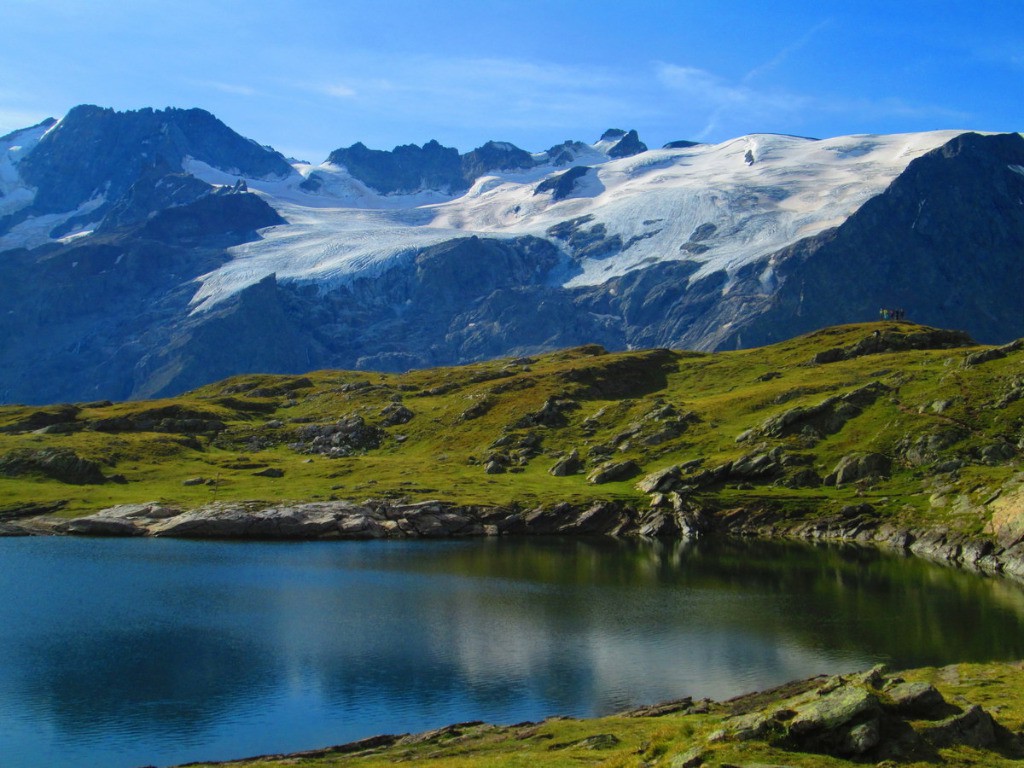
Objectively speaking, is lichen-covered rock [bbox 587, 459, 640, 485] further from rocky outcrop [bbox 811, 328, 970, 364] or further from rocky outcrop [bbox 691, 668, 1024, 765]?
rocky outcrop [bbox 691, 668, 1024, 765]

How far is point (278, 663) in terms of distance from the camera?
206 ft

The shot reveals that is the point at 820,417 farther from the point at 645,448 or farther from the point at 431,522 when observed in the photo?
the point at 431,522

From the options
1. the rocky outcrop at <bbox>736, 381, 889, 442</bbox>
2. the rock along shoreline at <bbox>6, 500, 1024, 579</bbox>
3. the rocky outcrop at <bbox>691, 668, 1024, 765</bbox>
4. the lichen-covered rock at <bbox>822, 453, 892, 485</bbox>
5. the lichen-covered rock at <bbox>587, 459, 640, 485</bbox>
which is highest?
the rocky outcrop at <bbox>736, 381, 889, 442</bbox>

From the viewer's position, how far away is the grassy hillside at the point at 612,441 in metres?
128

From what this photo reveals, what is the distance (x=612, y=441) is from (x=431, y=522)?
39.6 meters

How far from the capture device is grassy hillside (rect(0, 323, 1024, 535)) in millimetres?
127500

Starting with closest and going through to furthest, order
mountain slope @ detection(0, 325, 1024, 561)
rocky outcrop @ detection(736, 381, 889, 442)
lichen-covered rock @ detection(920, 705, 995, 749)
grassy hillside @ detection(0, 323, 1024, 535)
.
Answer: lichen-covered rock @ detection(920, 705, 995, 749), mountain slope @ detection(0, 325, 1024, 561), grassy hillside @ detection(0, 323, 1024, 535), rocky outcrop @ detection(736, 381, 889, 442)

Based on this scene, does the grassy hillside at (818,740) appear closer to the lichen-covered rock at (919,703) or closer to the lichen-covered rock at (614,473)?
the lichen-covered rock at (919,703)

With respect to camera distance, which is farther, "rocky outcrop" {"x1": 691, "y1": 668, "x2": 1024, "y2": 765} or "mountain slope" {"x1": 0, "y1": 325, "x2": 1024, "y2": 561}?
"mountain slope" {"x1": 0, "y1": 325, "x2": 1024, "y2": 561}

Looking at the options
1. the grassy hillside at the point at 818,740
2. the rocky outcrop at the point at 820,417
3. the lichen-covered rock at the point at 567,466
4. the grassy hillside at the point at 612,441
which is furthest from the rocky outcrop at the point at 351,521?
the grassy hillside at the point at 818,740

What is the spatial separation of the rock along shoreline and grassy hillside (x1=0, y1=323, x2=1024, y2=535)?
8.75ft

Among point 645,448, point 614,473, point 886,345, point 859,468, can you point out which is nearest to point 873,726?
point 859,468

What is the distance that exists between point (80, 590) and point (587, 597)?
45.5 m

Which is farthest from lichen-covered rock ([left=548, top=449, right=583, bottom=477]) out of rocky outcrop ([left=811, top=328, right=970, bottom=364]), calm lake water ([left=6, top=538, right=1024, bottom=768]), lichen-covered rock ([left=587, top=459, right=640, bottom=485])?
rocky outcrop ([left=811, top=328, right=970, bottom=364])
